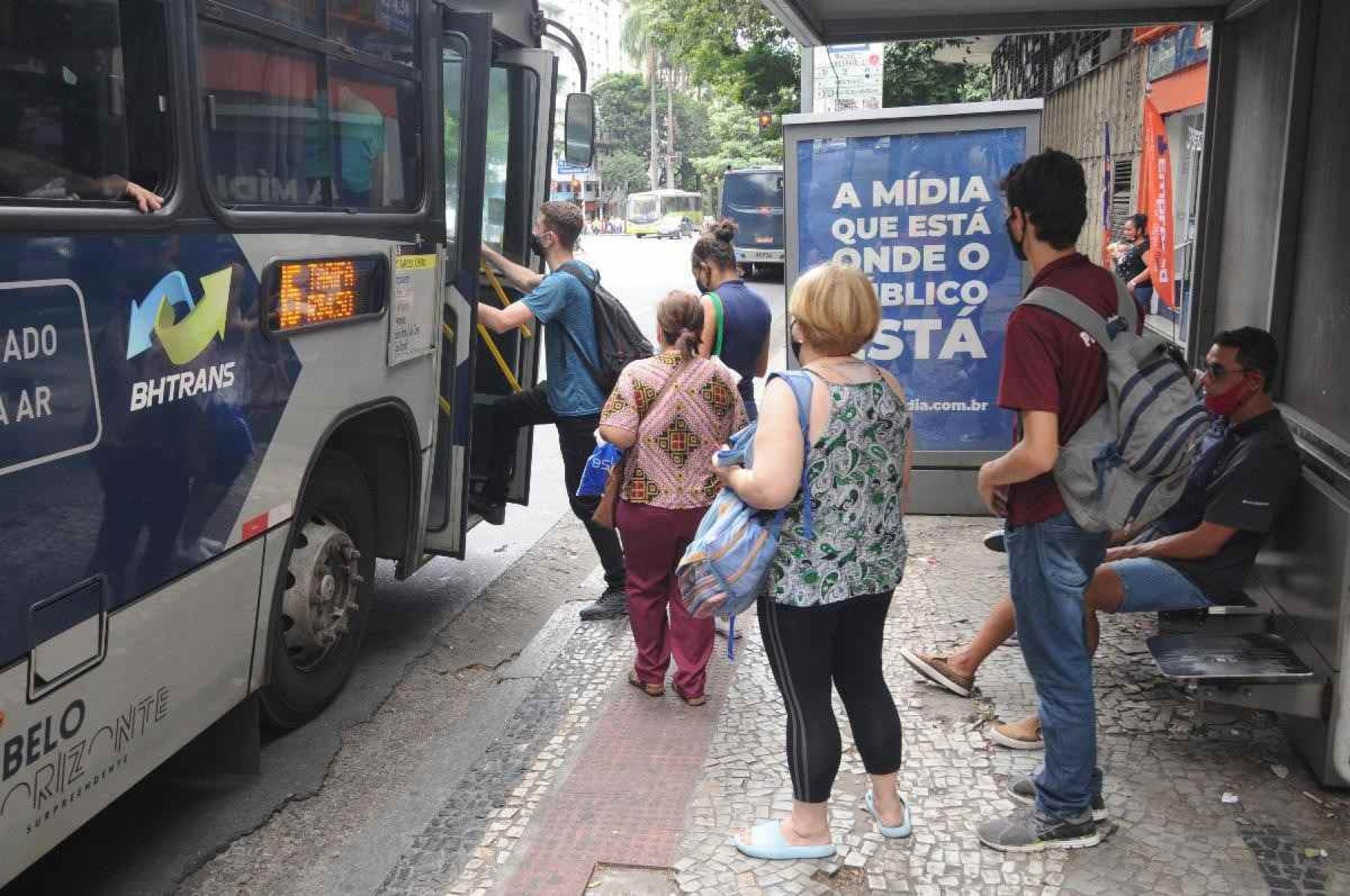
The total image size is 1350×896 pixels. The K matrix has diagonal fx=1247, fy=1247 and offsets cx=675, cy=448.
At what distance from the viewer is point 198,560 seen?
11.1 ft

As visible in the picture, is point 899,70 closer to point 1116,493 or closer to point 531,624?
point 531,624

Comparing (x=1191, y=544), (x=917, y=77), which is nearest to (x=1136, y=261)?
(x=1191, y=544)

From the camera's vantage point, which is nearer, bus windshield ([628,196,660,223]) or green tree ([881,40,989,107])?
green tree ([881,40,989,107])

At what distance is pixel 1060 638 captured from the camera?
334 cm

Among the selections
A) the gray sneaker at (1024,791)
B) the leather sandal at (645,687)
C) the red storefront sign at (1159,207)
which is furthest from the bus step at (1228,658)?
the red storefront sign at (1159,207)

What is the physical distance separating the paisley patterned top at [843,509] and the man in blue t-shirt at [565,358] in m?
2.24

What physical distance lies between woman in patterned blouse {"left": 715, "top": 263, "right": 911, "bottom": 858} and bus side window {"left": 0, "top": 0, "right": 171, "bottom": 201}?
5.55 ft

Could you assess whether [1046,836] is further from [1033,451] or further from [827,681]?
[1033,451]

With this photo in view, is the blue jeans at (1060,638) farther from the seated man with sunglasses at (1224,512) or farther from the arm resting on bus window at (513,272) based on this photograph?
the arm resting on bus window at (513,272)

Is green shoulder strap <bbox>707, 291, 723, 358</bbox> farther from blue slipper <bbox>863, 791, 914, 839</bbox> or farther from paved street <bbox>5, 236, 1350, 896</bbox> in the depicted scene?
blue slipper <bbox>863, 791, 914, 839</bbox>

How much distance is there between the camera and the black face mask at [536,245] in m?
5.58

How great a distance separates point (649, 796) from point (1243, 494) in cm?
213

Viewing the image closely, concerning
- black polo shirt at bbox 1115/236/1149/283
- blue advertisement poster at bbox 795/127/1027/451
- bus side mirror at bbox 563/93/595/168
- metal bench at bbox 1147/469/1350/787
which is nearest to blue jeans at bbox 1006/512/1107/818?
metal bench at bbox 1147/469/1350/787

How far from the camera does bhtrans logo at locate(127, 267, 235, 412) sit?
10.0 feet
